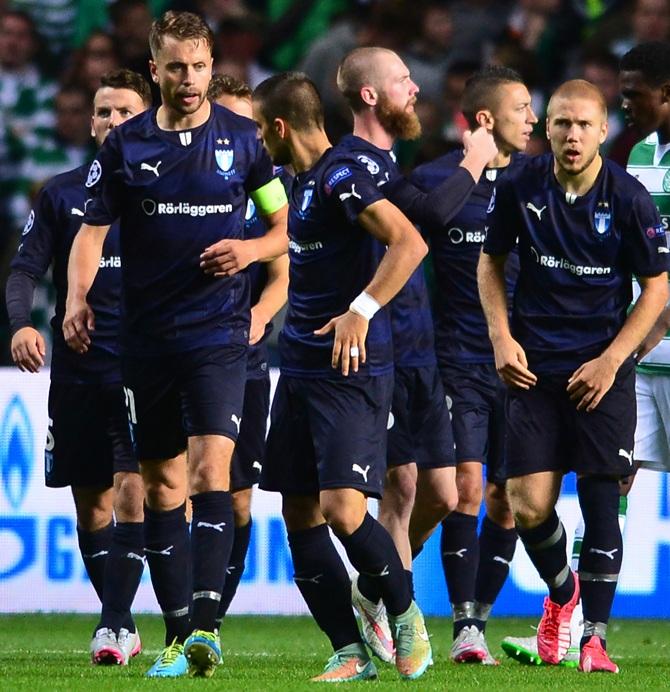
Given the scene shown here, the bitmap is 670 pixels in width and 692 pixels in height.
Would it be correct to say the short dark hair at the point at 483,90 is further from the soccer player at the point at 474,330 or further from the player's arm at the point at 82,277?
the player's arm at the point at 82,277

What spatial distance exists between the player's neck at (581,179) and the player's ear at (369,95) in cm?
77

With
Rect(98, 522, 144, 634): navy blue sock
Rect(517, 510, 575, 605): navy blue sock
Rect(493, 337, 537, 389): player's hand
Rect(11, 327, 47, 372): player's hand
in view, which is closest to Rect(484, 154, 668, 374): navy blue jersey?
Rect(493, 337, 537, 389): player's hand

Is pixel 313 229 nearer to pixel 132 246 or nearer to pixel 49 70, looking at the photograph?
pixel 132 246

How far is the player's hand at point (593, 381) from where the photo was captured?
20.1 ft

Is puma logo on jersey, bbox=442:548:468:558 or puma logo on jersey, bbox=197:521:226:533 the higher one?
puma logo on jersey, bbox=197:521:226:533

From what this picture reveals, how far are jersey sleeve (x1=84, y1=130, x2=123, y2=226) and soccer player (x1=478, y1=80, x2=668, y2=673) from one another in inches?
56.2

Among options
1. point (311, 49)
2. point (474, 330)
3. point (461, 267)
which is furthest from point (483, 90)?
point (311, 49)

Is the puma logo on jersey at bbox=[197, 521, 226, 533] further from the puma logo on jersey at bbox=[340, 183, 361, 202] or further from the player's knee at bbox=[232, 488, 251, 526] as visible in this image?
the player's knee at bbox=[232, 488, 251, 526]

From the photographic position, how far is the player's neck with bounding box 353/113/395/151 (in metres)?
6.07

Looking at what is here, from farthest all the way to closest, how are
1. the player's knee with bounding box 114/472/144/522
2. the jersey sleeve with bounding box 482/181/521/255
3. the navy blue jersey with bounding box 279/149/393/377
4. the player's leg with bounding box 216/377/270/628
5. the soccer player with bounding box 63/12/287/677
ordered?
the player's leg with bounding box 216/377/270/628, the player's knee with bounding box 114/472/144/522, the jersey sleeve with bounding box 482/181/521/255, the soccer player with bounding box 63/12/287/677, the navy blue jersey with bounding box 279/149/393/377

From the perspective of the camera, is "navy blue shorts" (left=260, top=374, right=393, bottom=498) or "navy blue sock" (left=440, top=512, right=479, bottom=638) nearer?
"navy blue shorts" (left=260, top=374, right=393, bottom=498)

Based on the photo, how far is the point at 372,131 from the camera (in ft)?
19.9

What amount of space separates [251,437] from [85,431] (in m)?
0.74

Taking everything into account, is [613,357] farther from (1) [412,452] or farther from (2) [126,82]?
(2) [126,82]
